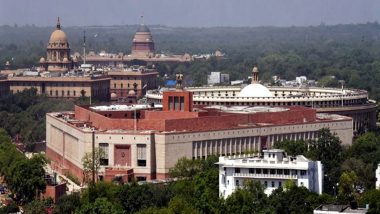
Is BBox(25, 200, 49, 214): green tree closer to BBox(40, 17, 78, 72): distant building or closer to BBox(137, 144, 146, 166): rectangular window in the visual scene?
BBox(137, 144, 146, 166): rectangular window

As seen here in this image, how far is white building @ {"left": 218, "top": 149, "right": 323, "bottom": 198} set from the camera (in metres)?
65.4

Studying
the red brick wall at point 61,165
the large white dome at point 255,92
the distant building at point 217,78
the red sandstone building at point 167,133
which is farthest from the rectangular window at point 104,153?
the distant building at point 217,78

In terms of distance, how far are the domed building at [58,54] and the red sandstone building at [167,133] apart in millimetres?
62171

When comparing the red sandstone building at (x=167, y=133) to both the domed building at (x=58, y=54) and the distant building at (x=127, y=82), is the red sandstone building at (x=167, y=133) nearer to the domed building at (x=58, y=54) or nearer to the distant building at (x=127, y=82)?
the domed building at (x=58, y=54)

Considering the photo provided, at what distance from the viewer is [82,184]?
81.2 metres

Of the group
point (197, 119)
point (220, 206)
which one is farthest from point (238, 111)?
point (220, 206)

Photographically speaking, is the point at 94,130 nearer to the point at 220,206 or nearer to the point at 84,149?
the point at 84,149

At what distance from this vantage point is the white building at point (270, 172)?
65.4 metres

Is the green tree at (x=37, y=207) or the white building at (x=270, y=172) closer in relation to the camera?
the green tree at (x=37, y=207)

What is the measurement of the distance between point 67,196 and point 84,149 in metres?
15.1

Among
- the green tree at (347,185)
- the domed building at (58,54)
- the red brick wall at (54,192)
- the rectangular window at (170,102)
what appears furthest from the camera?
the domed building at (58,54)

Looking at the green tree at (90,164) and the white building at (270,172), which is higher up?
the white building at (270,172)

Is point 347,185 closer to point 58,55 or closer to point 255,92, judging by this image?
point 255,92

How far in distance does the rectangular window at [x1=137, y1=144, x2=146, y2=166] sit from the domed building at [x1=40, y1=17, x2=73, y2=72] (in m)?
76.8
